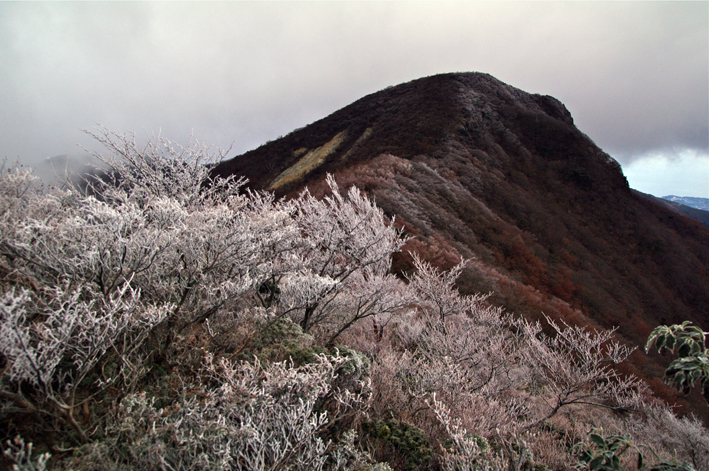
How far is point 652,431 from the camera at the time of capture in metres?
8.25

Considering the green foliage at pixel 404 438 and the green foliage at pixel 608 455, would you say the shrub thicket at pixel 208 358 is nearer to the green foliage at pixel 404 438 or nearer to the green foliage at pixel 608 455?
the green foliage at pixel 404 438

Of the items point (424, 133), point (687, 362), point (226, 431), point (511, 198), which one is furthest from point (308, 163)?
point (687, 362)

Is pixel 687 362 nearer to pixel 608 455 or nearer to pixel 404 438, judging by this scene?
pixel 608 455

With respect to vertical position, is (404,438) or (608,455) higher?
(608,455)

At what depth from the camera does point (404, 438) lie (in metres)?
3.40

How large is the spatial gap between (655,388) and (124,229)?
17.2m

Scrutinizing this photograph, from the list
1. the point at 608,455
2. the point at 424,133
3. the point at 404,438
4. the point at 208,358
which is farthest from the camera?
the point at 424,133

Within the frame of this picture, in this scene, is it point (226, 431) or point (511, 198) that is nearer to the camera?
point (226, 431)

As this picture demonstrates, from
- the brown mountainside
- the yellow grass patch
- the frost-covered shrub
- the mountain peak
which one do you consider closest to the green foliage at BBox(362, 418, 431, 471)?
the frost-covered shrub

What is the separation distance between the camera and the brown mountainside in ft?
57.5

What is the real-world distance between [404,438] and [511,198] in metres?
29.2

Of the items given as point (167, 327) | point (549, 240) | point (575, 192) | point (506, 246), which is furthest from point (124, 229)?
point (575, 192)

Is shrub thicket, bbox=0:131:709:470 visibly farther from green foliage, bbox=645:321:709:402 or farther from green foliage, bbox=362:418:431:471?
green foliage, bbox=645:321:709:402

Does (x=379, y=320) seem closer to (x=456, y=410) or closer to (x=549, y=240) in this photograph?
(x=456, y=410)
